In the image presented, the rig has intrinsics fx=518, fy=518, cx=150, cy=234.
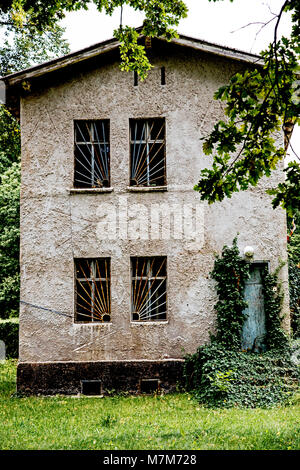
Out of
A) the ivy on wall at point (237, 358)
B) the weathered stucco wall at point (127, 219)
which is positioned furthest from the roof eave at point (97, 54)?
the ivy on wall at point (237, 358)

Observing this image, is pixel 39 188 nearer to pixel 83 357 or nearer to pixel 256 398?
pixel 83 357

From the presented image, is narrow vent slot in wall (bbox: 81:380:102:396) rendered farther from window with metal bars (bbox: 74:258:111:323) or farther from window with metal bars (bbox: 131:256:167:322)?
window with metal bars (bbox: 131:256:167:322)

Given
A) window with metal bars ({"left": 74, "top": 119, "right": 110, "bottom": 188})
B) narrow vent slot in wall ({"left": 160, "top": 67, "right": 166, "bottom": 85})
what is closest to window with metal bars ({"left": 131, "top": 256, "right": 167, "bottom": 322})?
window with metal bars ({"left": 74, "top": 119, "right": 110, "bottom": 188})

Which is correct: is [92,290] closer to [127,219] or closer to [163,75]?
[127,219]

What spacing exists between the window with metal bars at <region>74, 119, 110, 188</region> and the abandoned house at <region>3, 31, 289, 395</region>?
0.03m

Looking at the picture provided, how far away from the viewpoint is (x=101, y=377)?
11820 millimetres

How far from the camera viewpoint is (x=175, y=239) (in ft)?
40.0

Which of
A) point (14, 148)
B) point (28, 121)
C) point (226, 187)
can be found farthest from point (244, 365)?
point (14, 148)

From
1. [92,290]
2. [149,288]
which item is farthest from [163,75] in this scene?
[92,290]

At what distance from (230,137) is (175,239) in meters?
5.91

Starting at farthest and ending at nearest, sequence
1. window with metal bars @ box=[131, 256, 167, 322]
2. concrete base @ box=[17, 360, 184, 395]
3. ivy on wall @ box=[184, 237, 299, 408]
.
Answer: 1. window with metal bars @ box=[131, 256, 167, 322]
2. concrete base @ box=[17, 360, 184, 395]
3. ivy on wall @ box=[184, 237, 299, 408]

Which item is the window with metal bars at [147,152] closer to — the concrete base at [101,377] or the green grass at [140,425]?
the concrete base at [101,377]

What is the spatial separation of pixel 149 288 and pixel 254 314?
2518 mm

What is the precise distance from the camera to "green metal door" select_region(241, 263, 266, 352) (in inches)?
471
